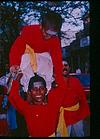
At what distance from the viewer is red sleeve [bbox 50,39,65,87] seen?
7.67m

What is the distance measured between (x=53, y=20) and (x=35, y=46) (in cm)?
50

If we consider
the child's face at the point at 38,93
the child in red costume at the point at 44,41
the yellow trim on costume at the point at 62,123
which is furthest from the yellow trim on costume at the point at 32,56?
the yellow trim on costume at the point at 62,123

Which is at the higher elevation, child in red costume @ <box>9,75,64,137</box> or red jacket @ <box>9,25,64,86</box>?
red jacket @ <box>9,25,64,86</box>

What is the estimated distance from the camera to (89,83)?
7.58 meters

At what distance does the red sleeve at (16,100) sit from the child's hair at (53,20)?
1.07 m

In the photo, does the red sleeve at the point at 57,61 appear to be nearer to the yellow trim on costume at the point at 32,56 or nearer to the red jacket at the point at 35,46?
the red jacket at the point at 35,46

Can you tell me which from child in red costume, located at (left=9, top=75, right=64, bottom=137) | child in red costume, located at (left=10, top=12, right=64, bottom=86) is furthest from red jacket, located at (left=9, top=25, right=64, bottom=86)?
child in red costume, located at (left=9, top=75, right=64, bottom=137)

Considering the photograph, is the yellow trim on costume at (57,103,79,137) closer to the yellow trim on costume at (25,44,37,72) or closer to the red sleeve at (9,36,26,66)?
the yellow trim on costume at (25,44,37,72)

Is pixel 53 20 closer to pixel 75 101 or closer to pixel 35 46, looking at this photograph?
pixel 35 46

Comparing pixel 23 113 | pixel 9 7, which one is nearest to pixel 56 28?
pixel 9 7

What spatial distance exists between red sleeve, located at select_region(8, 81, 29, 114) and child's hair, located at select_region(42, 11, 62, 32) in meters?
1.07

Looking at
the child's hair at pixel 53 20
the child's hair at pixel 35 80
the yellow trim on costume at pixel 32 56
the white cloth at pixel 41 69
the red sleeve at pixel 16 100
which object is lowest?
the red sleeve at pixel 16 100

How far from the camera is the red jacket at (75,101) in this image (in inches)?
300

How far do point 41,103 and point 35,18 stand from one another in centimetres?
136
